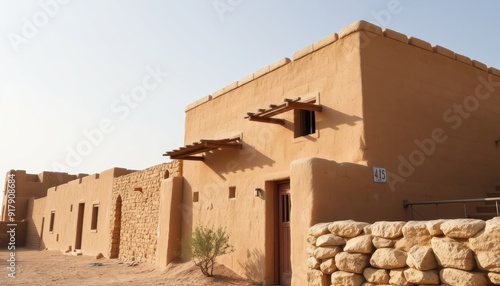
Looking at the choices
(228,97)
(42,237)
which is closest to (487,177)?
(228,97)

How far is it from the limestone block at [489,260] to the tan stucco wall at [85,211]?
15.0m

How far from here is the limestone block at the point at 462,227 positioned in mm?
3939

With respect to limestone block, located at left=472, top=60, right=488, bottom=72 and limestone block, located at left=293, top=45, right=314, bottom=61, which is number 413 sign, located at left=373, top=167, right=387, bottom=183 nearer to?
limestone block, located at left=293, top=45, right=314, bottom=61

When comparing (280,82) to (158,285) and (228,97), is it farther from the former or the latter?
(158,285)

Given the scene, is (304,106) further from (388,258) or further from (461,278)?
(461,278)

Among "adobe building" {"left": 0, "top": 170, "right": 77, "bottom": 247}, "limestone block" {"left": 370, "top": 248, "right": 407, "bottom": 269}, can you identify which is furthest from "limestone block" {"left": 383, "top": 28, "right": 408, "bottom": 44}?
"adobe building" {"left": 0, "top": 170, "right": 77, "bottom": 247}

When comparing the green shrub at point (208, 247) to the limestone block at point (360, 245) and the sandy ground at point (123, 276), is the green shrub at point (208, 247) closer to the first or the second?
the sandy ground at point (123, 276)

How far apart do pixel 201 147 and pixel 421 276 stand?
6202mm

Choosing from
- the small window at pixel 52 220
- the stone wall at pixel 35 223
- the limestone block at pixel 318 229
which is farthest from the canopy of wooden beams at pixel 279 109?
the stone wall at pixel 35 223

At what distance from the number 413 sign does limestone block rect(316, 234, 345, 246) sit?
186 cm

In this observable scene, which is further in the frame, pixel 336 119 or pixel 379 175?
pixel 336 119

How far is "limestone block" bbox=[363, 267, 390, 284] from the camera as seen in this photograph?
4637mm

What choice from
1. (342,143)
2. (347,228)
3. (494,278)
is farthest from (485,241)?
(342,143)

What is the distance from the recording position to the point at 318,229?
5.82 metres
